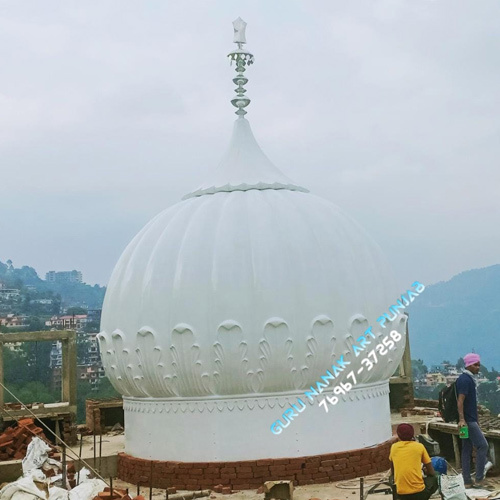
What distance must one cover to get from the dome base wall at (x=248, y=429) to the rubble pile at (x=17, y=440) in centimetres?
255

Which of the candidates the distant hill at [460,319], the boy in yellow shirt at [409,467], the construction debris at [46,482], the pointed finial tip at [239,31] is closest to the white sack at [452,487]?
the boy in yellow shirt at [409,467]

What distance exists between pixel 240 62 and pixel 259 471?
24.4 ft

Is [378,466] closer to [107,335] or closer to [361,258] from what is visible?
[361,258]

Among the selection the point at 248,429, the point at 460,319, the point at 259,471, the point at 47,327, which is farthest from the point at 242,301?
the point at 460,319

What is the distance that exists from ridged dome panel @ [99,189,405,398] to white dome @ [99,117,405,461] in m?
0.02

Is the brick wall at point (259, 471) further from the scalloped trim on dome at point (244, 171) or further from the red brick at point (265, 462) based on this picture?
the scalloped trim on dome at point (244, 171)

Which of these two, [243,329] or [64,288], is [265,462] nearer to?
[243,329]

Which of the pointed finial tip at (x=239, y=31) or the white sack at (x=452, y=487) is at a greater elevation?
the pointed finial tip at (x=239, y=31)

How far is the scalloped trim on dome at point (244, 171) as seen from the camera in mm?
12156

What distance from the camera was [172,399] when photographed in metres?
10.9

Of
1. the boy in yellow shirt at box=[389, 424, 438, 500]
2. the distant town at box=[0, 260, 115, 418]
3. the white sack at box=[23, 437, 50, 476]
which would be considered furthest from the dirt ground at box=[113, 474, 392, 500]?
the distant town at box=[0, 260, 115, 418]

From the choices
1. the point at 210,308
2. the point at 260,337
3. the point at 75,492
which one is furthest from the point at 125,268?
the point at 75,492

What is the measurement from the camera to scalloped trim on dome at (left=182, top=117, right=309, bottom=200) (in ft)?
39.9

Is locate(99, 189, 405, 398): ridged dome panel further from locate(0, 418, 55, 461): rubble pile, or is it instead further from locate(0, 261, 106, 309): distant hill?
locate(0, 261, 106, 309): distant hill
